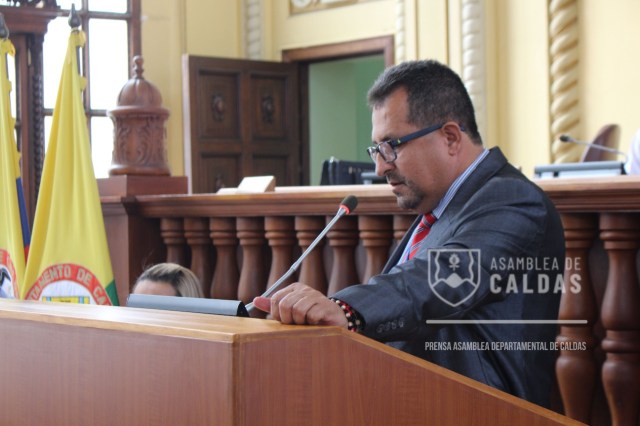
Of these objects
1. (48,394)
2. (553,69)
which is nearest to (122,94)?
(48,394)

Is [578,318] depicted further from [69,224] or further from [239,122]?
[239,122]

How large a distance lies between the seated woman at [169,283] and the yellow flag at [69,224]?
0.53m

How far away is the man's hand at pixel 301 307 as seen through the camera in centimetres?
150

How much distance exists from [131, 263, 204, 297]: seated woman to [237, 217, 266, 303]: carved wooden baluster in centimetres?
41

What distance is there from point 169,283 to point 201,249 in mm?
676

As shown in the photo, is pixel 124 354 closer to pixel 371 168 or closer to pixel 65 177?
pixel 65 177

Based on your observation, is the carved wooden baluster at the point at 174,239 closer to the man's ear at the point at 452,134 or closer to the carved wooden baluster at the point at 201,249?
the carved wooden baluster at the point at 201,249

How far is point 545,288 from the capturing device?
2143 mm

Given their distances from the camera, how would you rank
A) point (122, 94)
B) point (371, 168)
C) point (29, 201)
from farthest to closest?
point (371, 168)
point (29, 201)
point (122, 94)

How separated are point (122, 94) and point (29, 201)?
4.30 ft

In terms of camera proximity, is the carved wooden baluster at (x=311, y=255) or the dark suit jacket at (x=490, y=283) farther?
the carved wooden baluster at (x=311, y=255)

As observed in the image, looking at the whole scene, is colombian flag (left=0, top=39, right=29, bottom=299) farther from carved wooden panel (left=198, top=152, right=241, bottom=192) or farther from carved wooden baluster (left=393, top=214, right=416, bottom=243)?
carved wooden panel (left=198, top=152, right=241, bottom=192)

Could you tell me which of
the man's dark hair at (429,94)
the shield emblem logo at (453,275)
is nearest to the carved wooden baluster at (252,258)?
the man's dark hair at (429,94)

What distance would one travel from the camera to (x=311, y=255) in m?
3.31
